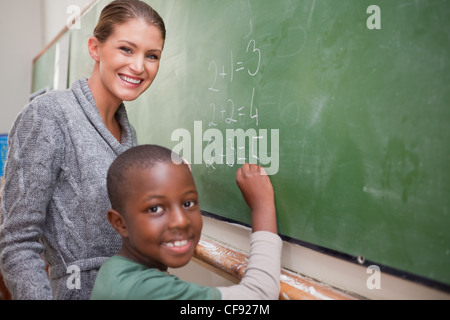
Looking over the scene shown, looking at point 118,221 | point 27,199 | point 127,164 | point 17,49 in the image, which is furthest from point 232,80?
point 17,49

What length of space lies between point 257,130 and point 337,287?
56cm

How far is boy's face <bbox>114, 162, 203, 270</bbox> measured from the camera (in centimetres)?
87

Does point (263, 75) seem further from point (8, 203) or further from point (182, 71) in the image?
point (8, 203)

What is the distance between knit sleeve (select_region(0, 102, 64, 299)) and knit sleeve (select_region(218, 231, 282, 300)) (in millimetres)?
528

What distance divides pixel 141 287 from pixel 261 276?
32 cm

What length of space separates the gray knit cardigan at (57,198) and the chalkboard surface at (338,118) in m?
0.48

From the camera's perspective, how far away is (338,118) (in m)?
0.94

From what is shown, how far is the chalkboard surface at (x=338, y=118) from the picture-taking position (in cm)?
75

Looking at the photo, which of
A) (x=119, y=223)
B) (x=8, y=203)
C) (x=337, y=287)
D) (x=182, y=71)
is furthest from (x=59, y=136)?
(x=337, y=287)

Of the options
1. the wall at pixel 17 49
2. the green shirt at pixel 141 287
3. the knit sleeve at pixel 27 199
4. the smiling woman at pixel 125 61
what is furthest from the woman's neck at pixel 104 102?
the wall at pixel 17 49

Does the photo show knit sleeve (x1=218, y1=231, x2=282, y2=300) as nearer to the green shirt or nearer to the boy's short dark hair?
the green shirt

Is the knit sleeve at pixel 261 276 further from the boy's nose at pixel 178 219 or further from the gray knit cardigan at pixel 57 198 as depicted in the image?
the gray knit cardigan at pixel 57 198

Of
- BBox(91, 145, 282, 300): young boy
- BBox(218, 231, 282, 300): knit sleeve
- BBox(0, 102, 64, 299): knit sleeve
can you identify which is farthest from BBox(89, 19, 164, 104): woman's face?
BBox(218, 231, 282, 300): knit sleeve

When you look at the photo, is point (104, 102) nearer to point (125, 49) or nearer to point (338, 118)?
point (125, 49)
